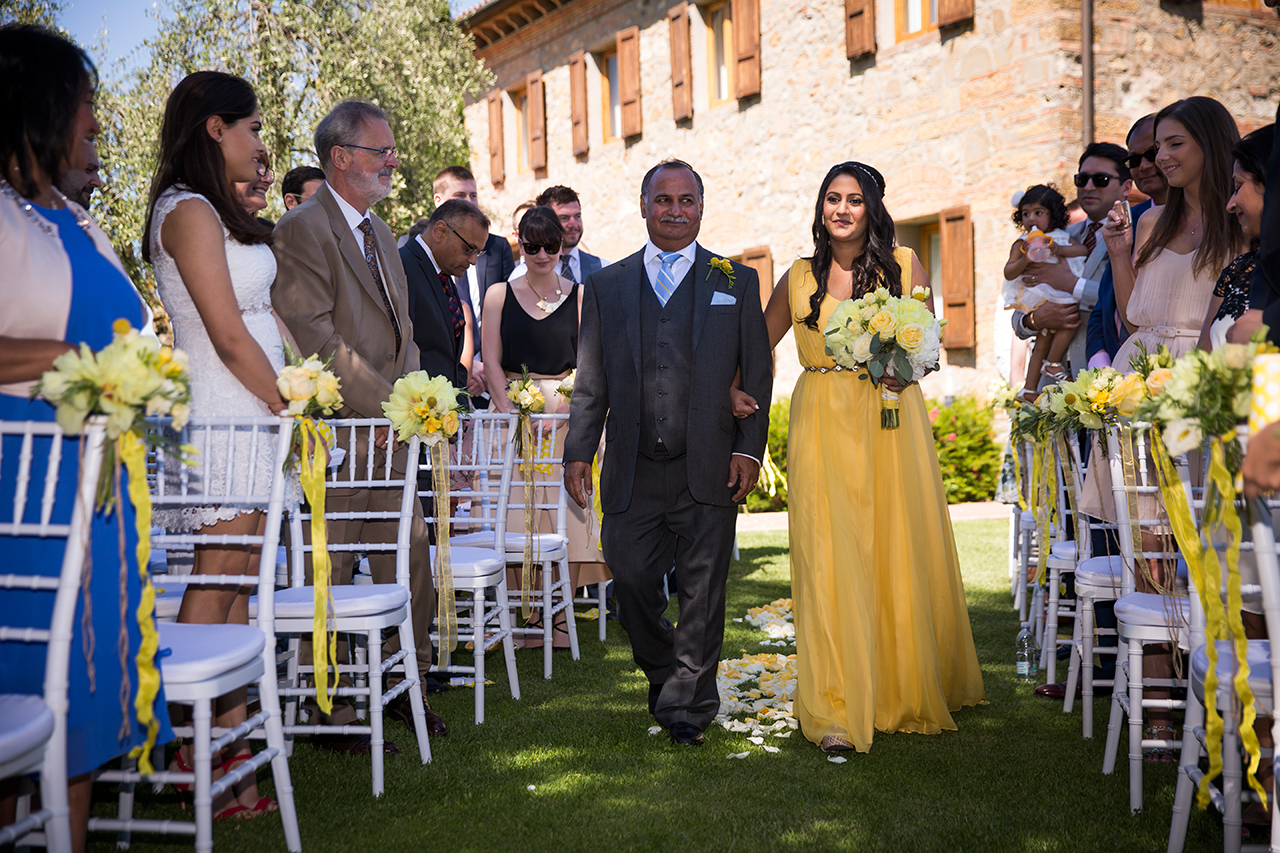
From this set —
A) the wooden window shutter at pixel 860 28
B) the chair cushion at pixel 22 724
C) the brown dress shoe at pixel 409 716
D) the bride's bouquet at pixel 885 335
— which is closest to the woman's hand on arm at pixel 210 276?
the chair cushion at pixel 22 724

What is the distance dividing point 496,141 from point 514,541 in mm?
17474

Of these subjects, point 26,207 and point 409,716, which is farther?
point 409,716

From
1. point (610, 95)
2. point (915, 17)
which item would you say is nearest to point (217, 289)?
point (915, 17)

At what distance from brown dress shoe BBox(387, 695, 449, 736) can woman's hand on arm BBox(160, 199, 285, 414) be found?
1.77 meters

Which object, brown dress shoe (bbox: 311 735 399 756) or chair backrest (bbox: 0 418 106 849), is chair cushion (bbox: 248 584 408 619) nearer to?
brown dress shoe (bbox: 311 735 399 756)

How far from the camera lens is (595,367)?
4.30 metres

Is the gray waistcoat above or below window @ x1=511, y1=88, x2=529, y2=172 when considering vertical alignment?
below

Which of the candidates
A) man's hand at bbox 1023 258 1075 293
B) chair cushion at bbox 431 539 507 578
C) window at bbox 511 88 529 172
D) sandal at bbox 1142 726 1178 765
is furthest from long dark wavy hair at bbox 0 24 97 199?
window at bbox 511 88 529 172

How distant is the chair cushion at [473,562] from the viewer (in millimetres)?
4586

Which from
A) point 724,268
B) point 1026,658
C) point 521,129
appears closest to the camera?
point 724,268

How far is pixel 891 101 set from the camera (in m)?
13.2

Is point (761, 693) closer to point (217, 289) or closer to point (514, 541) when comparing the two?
point (514, 541)

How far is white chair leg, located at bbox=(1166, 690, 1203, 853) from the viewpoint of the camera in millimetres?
2861

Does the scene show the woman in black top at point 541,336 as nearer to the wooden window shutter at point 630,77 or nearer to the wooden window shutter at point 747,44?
the wooden window shutter at point 747,44
